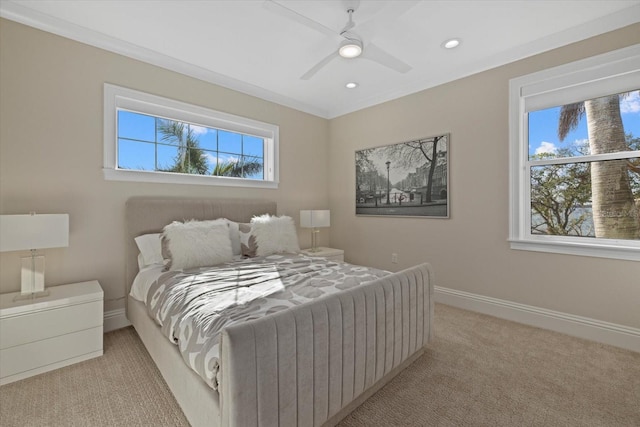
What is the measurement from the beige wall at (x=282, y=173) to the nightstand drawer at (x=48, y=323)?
1.74 feet

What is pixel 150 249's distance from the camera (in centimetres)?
262

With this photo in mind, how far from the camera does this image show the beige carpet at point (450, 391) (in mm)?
1582

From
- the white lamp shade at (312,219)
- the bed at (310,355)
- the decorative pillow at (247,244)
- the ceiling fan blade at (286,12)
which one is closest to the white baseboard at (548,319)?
the bed at (310,355)

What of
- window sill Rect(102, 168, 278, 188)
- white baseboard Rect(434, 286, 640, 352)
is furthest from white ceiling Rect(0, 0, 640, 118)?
white baseboard Rect(434, 286, 640, 352)

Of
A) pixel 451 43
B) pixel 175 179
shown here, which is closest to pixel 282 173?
pixel 175 179

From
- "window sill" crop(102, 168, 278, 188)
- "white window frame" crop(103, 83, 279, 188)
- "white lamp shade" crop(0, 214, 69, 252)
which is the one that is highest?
"white window frame" crop(103, 83, 279, 188)

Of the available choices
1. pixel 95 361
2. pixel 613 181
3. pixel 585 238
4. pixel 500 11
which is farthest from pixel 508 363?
pixel 95 361

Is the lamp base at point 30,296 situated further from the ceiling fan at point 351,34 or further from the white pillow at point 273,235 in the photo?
the ceiling fan at point 351,34

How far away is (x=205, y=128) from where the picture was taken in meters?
3.44

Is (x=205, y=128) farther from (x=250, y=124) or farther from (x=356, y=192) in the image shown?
(x=356, y=192)

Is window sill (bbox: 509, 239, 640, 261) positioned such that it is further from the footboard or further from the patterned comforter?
the patterned comforter

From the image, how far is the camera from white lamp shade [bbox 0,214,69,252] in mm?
1919

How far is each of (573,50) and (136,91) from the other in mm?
4132

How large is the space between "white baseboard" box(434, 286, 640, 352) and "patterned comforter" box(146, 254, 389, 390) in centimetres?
159
